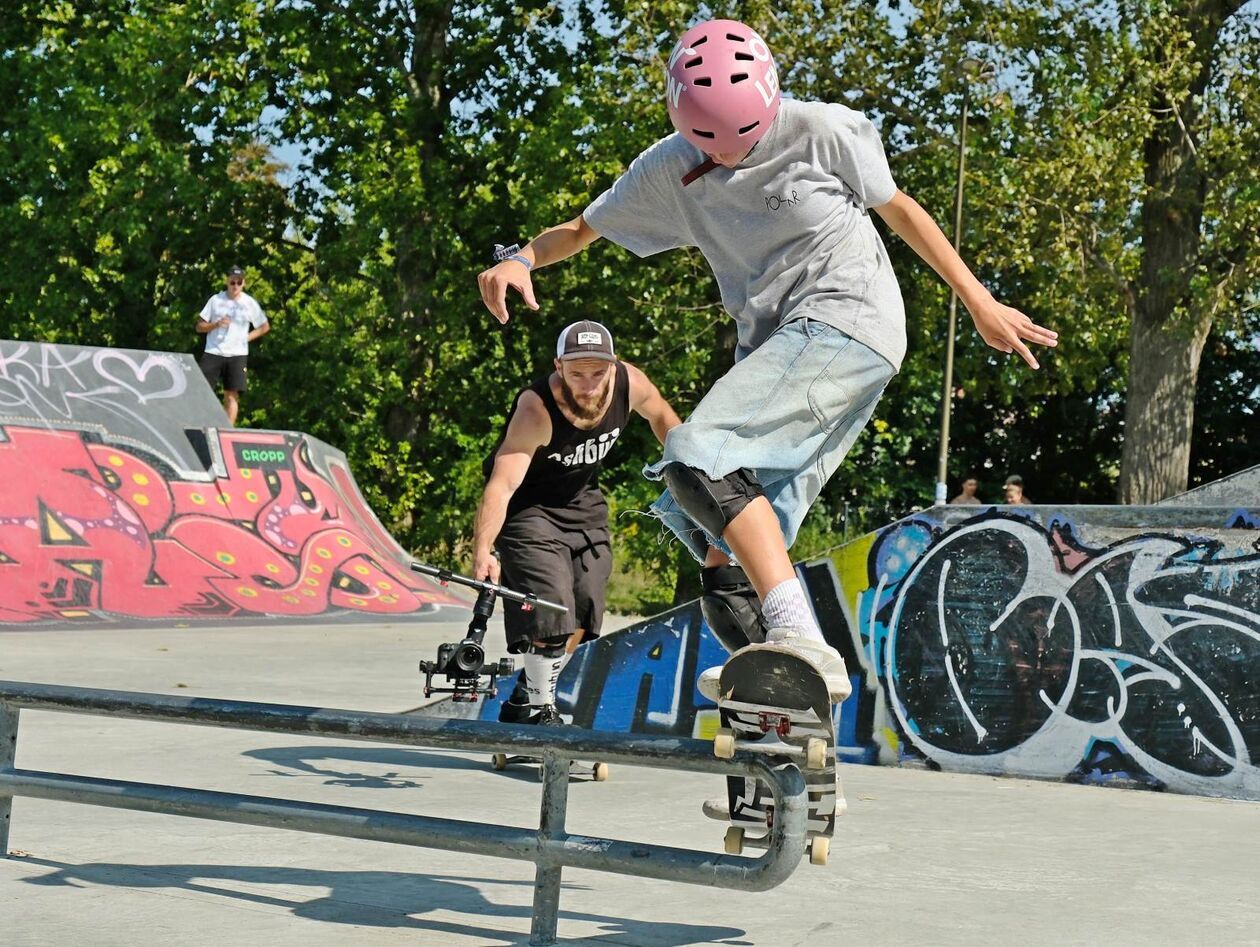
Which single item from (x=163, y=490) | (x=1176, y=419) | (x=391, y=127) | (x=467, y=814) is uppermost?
(x=391, y=127)

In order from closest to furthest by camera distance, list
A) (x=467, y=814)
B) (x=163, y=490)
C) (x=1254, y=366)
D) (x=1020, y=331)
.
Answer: (x=1020, y=331)
(x=467, y=814)
(x=163, y=490)
(x=1254, y=366)

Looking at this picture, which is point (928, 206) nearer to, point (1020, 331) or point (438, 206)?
point (438, 206)

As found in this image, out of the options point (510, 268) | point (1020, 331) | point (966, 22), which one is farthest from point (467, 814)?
point (966, 22)

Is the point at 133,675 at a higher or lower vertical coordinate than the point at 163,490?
lower

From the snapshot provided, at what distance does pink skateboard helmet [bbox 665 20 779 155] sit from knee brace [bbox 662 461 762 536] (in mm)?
774

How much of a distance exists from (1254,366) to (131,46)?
22.9m

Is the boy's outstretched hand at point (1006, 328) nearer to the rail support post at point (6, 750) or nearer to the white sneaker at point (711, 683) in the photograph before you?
the white sneaker at point (711, 683)

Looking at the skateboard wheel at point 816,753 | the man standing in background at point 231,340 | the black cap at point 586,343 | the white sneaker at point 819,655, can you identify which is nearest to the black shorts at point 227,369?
the man standing in background at point 231,340

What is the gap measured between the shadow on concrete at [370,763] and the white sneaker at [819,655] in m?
3.08

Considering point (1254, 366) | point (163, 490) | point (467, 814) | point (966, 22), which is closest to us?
point (467, 814)

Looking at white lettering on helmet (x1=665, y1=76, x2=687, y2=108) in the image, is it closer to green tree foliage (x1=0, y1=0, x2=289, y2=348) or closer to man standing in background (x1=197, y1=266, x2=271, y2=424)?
man standing in background (x1=197, y1=266, x2=271, y2=424)

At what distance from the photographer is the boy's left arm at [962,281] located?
3.67 meters

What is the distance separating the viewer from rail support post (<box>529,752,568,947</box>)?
355 centimetres

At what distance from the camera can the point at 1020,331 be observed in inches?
145
